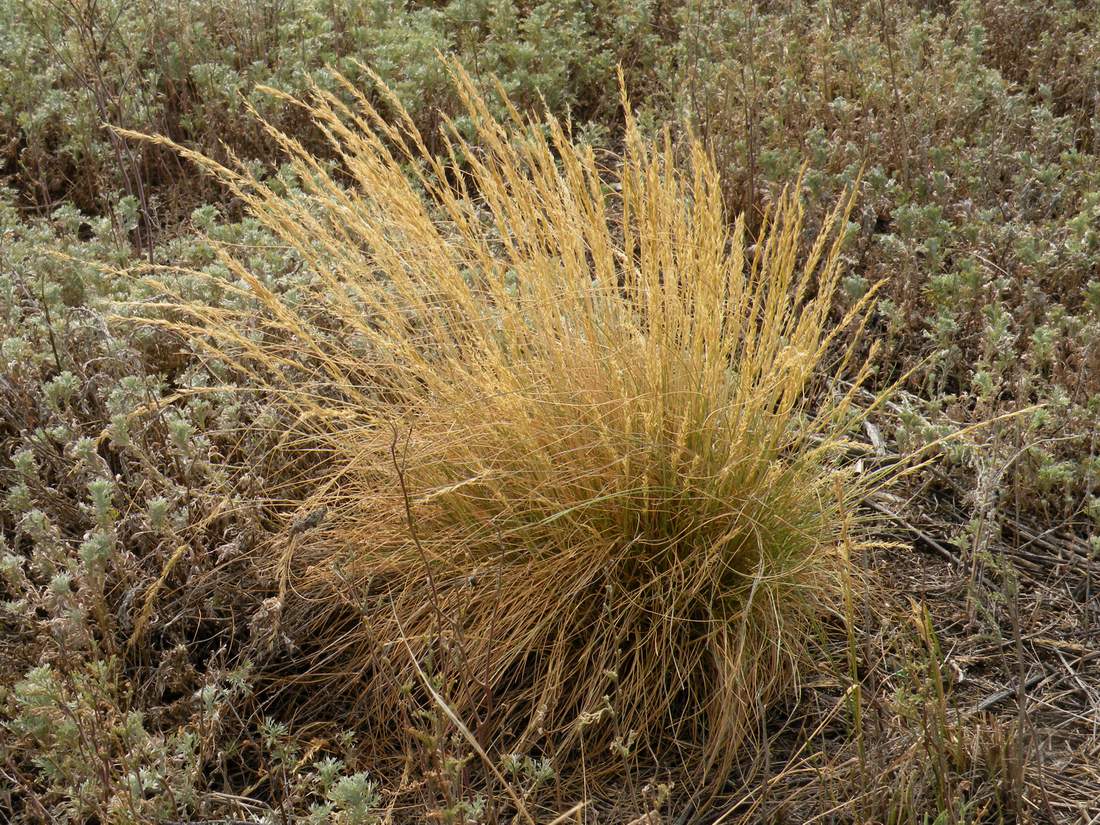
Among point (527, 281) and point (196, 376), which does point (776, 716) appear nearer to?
point (527, 281)

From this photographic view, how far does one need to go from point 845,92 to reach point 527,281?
283cm

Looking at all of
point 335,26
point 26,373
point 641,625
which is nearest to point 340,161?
point 335,26

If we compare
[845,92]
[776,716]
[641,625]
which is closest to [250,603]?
[641,625]

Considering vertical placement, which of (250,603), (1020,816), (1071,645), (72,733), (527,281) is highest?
(527,281)

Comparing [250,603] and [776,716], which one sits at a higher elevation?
[250,603]

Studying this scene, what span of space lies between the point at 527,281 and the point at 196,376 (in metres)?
1.00

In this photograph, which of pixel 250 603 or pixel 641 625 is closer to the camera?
pixel 641 625

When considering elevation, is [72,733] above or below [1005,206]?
above

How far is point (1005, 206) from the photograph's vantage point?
4.01m

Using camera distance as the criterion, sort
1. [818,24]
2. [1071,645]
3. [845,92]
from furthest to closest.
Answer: [818,24] < [845,92] < [1071,645]

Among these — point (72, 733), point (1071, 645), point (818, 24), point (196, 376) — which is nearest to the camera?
point (72, 733)

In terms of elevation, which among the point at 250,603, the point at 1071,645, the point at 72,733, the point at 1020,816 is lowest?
the point at 1071,645

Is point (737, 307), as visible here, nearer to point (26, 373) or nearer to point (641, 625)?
point (641, 625)

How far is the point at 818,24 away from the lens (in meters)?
5.29
